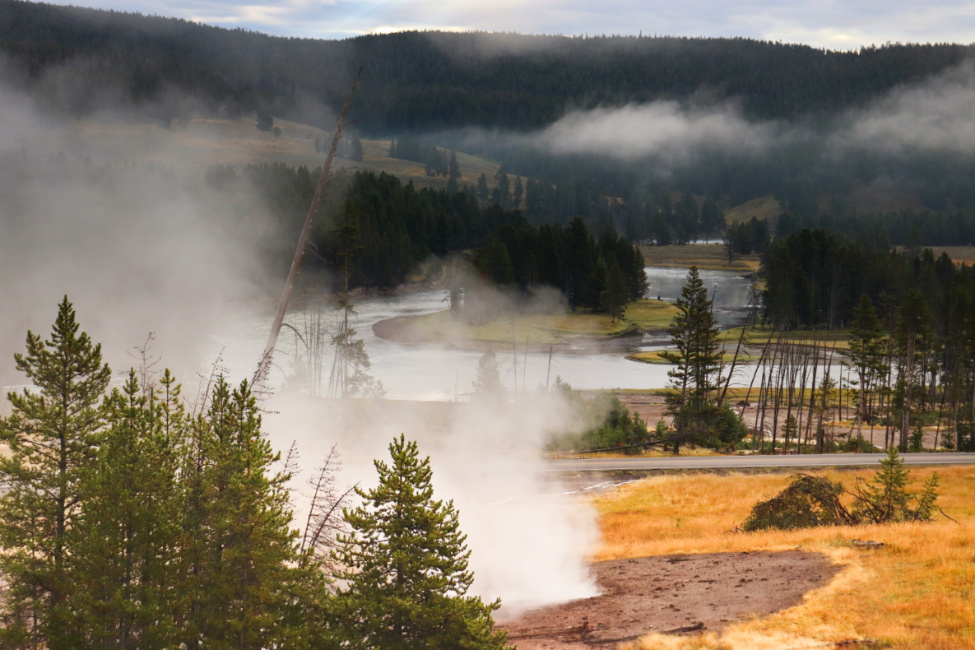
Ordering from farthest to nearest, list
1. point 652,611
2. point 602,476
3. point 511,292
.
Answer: point 511,292, point 602,476, point 652,611

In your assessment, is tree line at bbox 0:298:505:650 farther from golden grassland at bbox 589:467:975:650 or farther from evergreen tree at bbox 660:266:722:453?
evergreen tree at bbox 660:266:722:453

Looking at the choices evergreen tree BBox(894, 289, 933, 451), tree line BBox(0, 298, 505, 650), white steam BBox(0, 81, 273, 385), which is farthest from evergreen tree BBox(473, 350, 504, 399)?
tree line BBox(0, 298, 505, 650)

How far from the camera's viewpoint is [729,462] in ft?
133

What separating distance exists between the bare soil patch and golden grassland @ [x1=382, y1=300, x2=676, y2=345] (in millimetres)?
70176

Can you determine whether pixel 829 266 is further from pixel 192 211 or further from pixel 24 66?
pixel 24 66

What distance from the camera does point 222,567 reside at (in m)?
11.9

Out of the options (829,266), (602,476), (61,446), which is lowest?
(602,476)

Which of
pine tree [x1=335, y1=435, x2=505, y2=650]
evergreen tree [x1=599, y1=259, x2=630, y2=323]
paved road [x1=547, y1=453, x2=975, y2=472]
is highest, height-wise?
evergreen tree [x1=599, y1=259, x2=630, y2=323]

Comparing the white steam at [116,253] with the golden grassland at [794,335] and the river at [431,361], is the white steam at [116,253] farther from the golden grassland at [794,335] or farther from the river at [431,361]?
the golden grassland at [794,335]

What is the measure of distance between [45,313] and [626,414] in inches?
1967

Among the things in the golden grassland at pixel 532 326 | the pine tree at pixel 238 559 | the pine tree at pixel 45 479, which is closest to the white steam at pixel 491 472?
the pine tree at pixel 45 479

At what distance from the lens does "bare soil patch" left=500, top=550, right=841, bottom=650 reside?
16.3 m

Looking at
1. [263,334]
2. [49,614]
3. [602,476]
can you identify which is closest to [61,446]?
[49,614]

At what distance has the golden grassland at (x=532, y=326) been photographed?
97188mm
